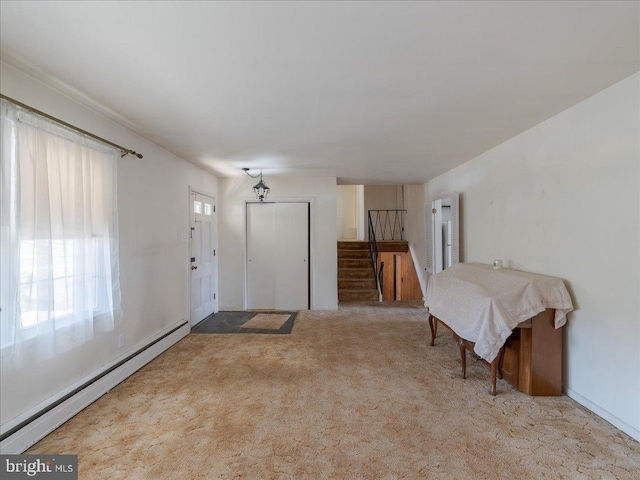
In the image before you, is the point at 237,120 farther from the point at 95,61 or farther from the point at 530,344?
the point at 530,344

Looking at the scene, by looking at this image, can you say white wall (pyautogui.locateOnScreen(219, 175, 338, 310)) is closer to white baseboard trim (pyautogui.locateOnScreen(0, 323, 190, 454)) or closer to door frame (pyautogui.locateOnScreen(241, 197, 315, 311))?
door frame (pyautogui.locateOnScreen(241, 197, 315, 311))

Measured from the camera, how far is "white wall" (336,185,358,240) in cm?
1046

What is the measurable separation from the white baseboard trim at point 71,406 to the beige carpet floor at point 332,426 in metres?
0.06

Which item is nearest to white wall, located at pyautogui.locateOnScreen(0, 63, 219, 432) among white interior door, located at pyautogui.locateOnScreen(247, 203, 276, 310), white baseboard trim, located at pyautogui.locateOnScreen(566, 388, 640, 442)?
white interior door, located at pyautogui.locateOnScreen(247, 203, 276, 310)

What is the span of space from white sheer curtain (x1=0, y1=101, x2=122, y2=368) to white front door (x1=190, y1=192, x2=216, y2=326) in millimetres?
1860

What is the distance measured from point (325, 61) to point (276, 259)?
4042 mm

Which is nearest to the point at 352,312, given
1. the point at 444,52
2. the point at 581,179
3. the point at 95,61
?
the point at 581,179

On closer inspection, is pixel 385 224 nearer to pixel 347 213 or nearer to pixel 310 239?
pixel 347 213

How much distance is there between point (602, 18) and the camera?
4.79 ft

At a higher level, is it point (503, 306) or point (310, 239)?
point (310, 239)

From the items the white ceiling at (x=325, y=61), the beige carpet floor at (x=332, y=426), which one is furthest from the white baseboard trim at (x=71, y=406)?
the white ceiling at (x=325, y=61)

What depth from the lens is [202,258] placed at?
484 centimetres

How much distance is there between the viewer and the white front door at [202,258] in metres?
4.52

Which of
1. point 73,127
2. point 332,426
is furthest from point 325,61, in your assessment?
point 332,426
